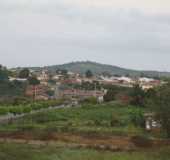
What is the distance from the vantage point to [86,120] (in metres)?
67.1

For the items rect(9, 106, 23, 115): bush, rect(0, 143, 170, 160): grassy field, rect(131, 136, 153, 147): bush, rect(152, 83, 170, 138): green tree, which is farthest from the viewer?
rect(9, 106, 23, 115): bush

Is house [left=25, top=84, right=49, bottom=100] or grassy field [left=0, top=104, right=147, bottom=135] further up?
house [left=25, top=84, right=49, bottom=100]

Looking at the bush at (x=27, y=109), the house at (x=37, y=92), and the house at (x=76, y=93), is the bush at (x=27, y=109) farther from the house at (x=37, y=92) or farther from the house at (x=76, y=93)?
the house at (x=76, y=93)

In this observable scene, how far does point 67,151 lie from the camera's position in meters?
31.6

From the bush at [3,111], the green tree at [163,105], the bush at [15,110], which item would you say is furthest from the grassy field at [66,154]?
the bush at [15,110]

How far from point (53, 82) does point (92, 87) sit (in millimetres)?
22402

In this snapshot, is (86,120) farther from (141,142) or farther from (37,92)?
(37,92)

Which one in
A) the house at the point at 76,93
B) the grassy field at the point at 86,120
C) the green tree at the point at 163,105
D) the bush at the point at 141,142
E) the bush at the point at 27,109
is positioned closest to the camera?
the bush at the point at 141,142

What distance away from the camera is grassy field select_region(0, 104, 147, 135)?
54.7 m

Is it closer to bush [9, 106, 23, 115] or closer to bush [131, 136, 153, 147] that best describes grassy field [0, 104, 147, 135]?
bush [9, 106, 23, 115]

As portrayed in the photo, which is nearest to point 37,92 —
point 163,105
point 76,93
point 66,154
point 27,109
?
point 76,93

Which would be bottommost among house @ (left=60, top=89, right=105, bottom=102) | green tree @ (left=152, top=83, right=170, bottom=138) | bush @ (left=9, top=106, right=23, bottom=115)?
bush @ (left=9, top=106, right=23, bottom=115)

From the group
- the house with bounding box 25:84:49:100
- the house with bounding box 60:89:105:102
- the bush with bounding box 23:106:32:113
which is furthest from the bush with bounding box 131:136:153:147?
the house with bounding box 60:89:105:102

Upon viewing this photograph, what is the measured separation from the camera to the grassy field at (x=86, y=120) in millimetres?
54719
